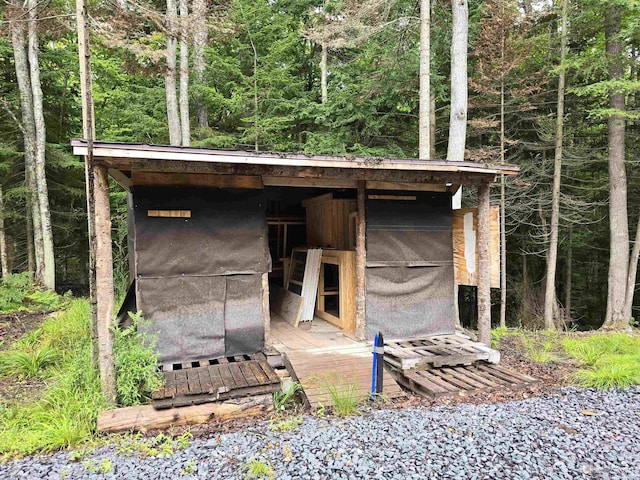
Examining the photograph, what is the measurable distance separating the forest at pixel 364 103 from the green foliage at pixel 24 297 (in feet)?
1.78

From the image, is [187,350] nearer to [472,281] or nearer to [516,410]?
[516,410]

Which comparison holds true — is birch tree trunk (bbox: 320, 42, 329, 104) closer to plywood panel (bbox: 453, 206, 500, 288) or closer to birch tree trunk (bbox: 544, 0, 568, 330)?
birch tree trunk (bbox: 544, 0, 568, 330)

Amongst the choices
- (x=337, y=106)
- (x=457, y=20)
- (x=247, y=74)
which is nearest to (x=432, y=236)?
(x=457, y=20)

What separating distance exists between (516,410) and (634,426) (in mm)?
966

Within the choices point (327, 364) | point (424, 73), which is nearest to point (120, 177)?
point (327, 364)

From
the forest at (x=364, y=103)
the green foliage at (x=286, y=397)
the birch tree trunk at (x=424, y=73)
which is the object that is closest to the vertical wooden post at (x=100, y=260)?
the green foliage at (x=286, y=397)

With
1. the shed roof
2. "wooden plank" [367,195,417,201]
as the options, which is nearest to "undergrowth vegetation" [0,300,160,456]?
the shed roof

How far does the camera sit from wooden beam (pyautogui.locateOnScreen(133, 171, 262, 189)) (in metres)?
4.38

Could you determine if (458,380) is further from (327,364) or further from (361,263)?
(361,263)

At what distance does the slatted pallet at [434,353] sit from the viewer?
4684mm

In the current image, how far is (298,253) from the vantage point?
24.0 ft

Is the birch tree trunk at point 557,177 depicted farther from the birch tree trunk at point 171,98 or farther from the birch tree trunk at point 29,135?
the birch tree trunk at point 29,135

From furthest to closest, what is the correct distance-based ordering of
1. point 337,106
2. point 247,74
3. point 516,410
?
point 247,74, point 337,106, point 516,410

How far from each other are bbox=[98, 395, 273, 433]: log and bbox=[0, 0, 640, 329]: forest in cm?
494
